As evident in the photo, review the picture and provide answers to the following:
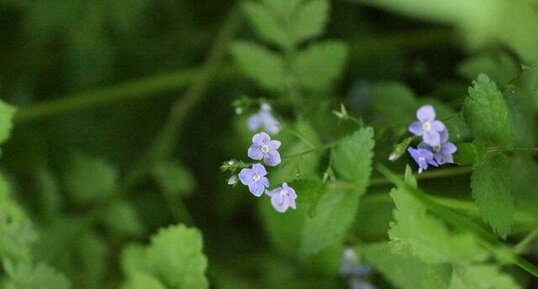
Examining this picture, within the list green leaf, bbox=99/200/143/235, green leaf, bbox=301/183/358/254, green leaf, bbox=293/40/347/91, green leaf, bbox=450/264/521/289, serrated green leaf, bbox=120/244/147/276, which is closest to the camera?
green leaf, bbox=450/264/521/289

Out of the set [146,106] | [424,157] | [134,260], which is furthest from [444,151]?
[146,106]

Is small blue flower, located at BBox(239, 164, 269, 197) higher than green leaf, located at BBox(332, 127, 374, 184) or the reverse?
the reverse

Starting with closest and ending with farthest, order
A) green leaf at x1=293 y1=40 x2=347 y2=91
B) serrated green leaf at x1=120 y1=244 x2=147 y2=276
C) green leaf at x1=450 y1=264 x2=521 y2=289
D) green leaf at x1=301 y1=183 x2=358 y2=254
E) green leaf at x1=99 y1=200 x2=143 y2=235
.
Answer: green leaf at x1=450 y1=264 x2=521 y2=289 → green leaf at x1=301 y1=183 x2=358 y2=254 → serrated green leaf at x1=120 y1=244 x2=147 y2=276 → green leaf at x1=293 y1=40 x2=347 y2=91 → green leaf at x1=99 y1=200 x2=143 y2=235

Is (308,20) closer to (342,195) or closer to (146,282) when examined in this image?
(342,195)

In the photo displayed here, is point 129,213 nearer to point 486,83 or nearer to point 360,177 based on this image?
point 360,177

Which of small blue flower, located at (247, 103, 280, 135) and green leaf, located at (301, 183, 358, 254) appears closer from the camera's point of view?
green leaf, located at (301, 183, 358, 254)

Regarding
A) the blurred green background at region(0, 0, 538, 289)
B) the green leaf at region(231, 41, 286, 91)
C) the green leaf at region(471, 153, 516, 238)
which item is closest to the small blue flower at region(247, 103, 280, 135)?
the green leaf at region(231, 41, 286, 91)

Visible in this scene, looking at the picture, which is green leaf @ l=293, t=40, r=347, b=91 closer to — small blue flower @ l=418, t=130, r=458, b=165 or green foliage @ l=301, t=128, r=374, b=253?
green foliage @ l=301, t=128, r=374, b=253
